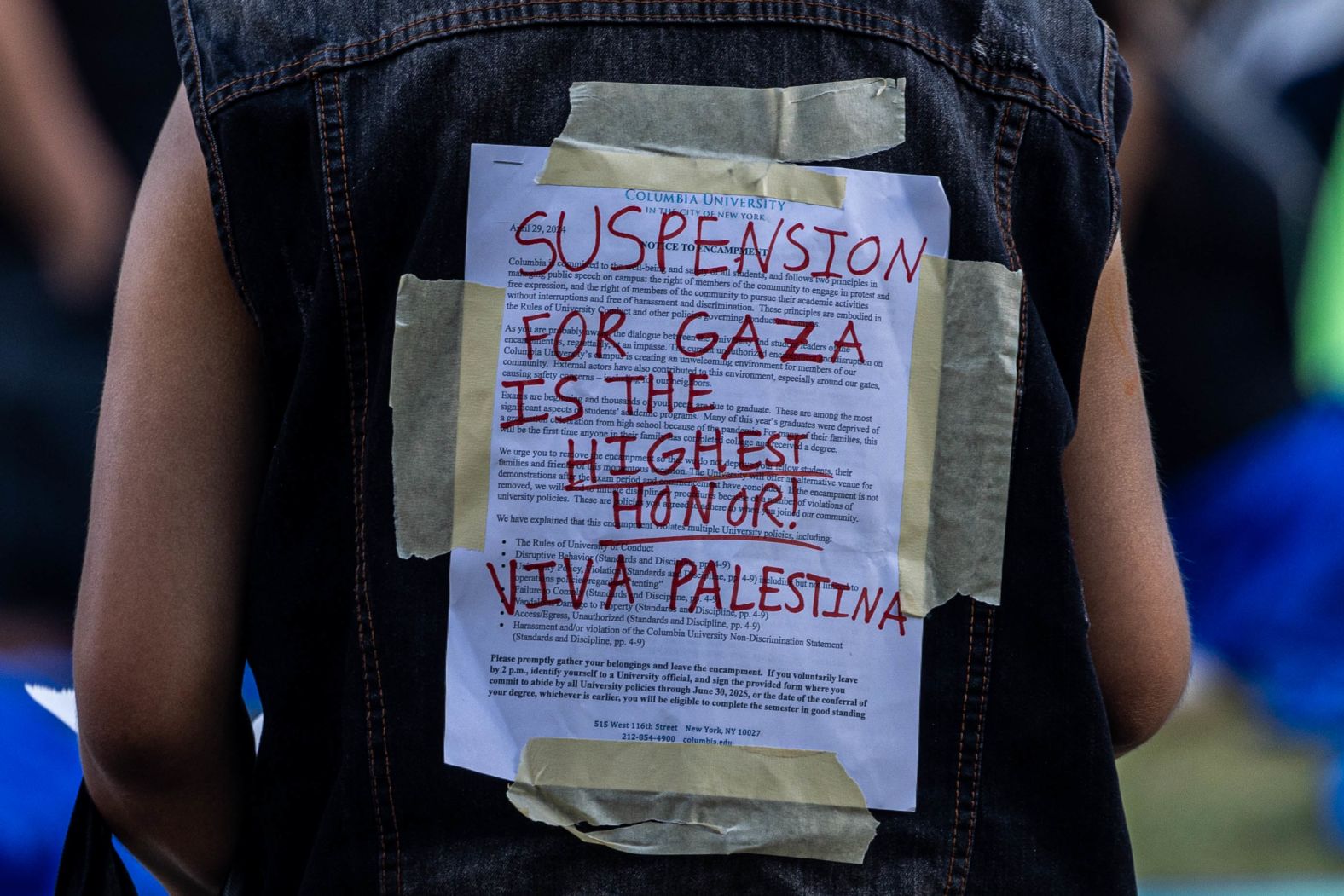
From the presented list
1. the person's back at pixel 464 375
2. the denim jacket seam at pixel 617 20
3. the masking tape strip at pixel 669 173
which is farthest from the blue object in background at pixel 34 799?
the masking tape strip at pixel 669 173

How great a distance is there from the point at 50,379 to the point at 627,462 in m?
2.74

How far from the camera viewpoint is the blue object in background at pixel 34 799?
262cm

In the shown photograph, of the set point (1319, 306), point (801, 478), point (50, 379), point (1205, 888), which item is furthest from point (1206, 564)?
point (801, 478)

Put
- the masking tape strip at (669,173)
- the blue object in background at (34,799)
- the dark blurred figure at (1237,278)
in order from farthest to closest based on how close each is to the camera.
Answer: the dark blurred figure at (1237,278) → the blue object in background at (34,799) → the masking tape strip at (669,173)

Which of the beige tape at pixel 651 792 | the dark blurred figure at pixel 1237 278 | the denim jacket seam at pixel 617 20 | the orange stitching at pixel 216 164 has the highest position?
the dark blurred figure at pixel 1237 278

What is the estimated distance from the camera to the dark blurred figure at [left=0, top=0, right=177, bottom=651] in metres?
3.30

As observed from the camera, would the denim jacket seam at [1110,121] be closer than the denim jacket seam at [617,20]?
No

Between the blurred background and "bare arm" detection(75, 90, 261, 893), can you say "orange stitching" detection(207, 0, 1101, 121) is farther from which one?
the blurred background

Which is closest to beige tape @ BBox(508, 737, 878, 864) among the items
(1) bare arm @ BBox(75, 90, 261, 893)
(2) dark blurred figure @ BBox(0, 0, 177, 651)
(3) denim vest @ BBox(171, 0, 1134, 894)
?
(3) denim vest @ BBox(171, 0, 1134, 894)

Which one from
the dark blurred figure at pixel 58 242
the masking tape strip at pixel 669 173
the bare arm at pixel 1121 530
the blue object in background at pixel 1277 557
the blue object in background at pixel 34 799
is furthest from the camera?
the blue object in background at pixel 1277 557

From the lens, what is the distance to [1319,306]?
4.48m

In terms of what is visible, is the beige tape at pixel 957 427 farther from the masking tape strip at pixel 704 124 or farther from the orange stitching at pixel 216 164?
the orange stitching at pixel 216 164

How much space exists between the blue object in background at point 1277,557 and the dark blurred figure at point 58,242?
3.06 m

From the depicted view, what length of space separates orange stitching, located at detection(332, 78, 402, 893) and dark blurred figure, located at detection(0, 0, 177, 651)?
253 centimetres
